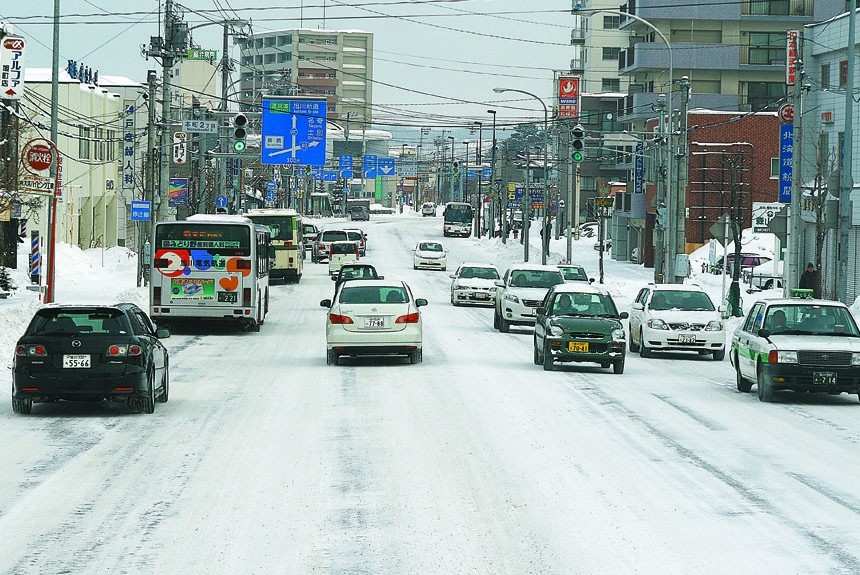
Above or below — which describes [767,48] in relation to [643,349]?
above

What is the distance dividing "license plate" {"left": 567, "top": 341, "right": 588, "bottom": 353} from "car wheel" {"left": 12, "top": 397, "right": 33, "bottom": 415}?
35.2 ft

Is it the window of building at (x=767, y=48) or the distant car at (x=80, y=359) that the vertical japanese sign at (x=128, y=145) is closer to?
the window of building at (x=767, y=48)

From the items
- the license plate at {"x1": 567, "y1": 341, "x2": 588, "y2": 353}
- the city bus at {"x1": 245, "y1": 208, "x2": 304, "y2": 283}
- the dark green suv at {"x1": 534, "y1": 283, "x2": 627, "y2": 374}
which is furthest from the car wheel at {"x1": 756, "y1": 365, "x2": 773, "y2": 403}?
the city bus at {"x1": 245, "y1": 208, "x2": 304, "y2": 283}

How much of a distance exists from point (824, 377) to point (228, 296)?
1819 cm

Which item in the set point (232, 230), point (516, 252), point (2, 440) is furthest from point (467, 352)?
point (516, 252)

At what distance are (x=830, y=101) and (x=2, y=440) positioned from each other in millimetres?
43801

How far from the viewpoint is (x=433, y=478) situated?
12625mm

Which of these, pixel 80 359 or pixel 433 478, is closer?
pixel 433 478

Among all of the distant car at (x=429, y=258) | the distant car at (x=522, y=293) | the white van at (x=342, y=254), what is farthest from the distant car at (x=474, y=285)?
the distant car at (x=429, y=258)

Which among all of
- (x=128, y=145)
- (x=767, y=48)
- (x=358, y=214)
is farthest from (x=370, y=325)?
(x=358, y=214)

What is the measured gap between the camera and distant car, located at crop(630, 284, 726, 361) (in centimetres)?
2967

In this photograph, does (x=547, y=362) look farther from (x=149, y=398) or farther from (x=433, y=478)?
(x=433, y=478)

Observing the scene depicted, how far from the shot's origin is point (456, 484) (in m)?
12.3

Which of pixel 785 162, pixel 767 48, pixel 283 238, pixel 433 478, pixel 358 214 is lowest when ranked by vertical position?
pixel 433 478
